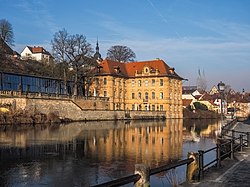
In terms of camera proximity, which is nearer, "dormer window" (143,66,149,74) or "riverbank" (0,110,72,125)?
"riverbank" (0,110,72,125)

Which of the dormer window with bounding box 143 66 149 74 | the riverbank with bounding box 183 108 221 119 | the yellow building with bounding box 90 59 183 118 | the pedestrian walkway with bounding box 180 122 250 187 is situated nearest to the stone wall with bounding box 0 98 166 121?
the yellow building with bounding box 90 59 183 118

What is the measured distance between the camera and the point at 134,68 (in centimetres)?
9275

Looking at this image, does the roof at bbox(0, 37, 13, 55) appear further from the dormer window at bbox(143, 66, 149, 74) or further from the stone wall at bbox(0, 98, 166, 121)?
the dormer window at bbox(143, 66, 149, 74)

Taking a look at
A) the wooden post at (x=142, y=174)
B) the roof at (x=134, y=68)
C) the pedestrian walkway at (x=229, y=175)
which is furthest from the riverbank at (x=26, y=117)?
the wooden post at (x=142, y=174)

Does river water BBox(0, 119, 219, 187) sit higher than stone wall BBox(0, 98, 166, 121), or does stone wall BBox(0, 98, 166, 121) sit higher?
stone wall BBox(0, 98, 166, 121)

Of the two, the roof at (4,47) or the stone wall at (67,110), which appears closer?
the stone wall at (67,110)

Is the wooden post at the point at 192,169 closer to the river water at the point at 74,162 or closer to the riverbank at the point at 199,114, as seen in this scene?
the river water at the point at 74,162

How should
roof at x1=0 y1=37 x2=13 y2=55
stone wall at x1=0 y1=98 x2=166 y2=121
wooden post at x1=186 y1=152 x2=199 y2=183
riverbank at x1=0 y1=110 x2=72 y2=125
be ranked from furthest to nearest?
1. roof at x1=0 y1=37 x2=13 y2=55
2. stone wall at x1=0 y1=98 x2=166 y2=121
3. riverbank at x1=0 y1=110 x2=72 y2=125
4. wooden post at x1=186 y1=152 x2=199 y2=183

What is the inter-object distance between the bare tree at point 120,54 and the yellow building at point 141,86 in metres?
7.97

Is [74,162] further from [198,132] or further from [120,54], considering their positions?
[120,54]

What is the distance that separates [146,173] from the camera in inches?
298

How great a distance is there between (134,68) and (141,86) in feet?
18.6

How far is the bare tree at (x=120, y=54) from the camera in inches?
3967

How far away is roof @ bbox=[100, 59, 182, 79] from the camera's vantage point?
282 feet
